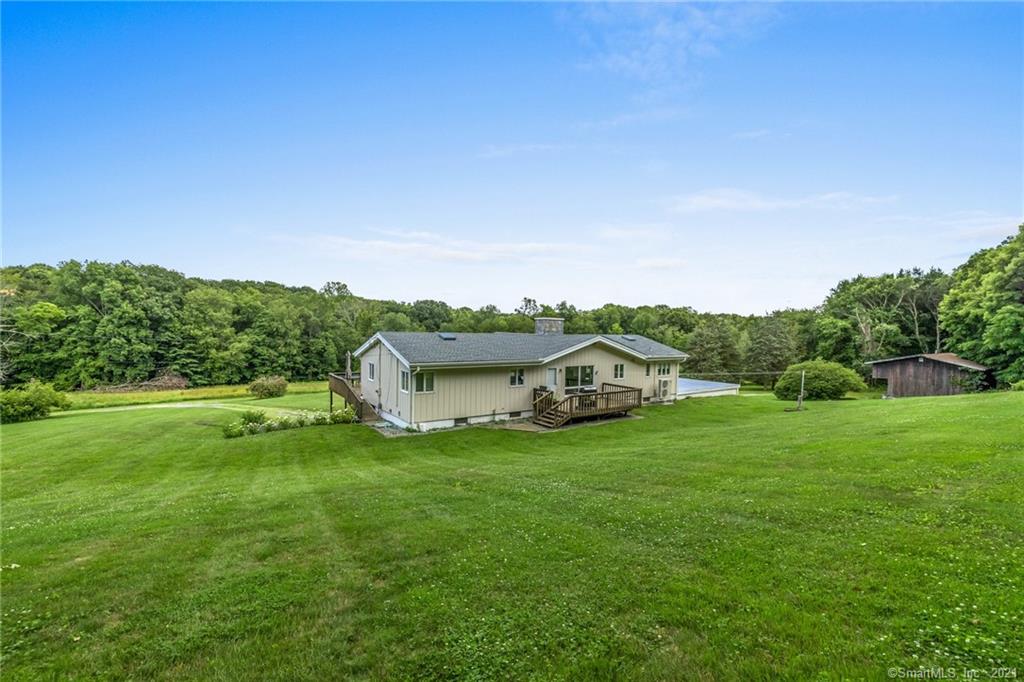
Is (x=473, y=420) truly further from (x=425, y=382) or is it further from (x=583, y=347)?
(x=583, y=347)

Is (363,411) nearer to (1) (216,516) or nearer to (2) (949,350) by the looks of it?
(1) (216,516)

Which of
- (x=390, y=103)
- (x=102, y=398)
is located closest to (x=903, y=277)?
(x=390, y=103)

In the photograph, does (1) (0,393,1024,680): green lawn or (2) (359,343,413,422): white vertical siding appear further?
(2) (359,343,413,422): white vertical siding

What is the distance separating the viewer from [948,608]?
3.25 metres

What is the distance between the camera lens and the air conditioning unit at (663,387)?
984 inches

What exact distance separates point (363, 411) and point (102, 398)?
29903 millimetres

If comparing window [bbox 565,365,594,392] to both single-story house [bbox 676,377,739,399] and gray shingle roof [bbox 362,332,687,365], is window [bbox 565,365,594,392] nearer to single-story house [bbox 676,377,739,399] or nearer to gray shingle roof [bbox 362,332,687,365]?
gray shingle roof [bbox 362,332,687,365]

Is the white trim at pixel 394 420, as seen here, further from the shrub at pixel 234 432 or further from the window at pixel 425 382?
the shrub at pixel 234 432

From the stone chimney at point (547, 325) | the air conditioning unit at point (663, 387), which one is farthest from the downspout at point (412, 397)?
the air conditioning unit at point (663, 387)

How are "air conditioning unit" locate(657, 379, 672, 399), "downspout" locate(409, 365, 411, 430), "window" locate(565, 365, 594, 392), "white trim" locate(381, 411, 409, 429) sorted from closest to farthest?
"downspout" locate(409, 365, 411, 430), "white trim" locate(381, 411, 409, 429), "window" locate(565, 365, 594, 392), "air conditioning unit" locate(657, 379, 672, 399)

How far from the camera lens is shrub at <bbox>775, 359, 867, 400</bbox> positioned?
26.5 metres

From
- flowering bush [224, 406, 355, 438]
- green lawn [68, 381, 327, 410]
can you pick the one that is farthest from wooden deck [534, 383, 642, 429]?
green lawn [68, 381, 327, 410]

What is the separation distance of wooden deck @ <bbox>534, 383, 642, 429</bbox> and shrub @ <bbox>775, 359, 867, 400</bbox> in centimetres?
1356

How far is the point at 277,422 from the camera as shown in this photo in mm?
17703
